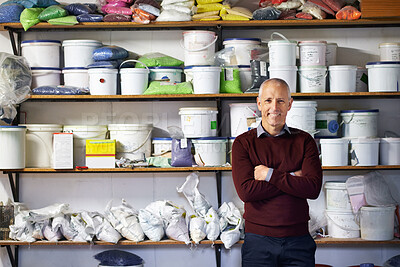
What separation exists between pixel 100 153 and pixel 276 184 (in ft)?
6.29

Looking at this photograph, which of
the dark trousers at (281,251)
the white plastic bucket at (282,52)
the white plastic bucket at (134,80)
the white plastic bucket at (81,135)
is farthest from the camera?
the white plastic bucket at (81,135)

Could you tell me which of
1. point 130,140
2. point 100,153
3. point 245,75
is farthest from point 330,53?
point 100,153

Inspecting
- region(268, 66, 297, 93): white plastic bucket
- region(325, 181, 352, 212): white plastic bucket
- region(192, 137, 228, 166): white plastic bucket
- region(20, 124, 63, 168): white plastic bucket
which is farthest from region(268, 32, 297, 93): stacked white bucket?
region(20, 124, 63, 168): white plastic bucket

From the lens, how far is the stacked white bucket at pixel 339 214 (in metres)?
4.50

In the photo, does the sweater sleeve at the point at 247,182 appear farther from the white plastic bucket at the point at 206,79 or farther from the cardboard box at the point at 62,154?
the cardboard box at the point at 62,154

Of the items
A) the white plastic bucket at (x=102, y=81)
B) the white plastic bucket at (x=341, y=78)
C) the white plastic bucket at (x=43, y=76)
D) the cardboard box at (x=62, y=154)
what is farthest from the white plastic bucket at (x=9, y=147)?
the white plastic bucket at (x=341, y=78)

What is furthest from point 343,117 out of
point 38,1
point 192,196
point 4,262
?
point 4,262

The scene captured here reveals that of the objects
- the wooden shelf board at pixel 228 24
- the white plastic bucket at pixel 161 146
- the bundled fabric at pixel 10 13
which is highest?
the bundled fabric at pixel 10 13

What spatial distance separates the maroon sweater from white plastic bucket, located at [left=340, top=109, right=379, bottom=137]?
157cm

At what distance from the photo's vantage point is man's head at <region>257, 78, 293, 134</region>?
2.97 m

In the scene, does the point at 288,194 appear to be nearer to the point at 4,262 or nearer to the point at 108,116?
the point at 108,116

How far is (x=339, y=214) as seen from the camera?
4523 mm

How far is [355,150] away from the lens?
14.6 ft

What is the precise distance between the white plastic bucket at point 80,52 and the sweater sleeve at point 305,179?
2.22 meters
